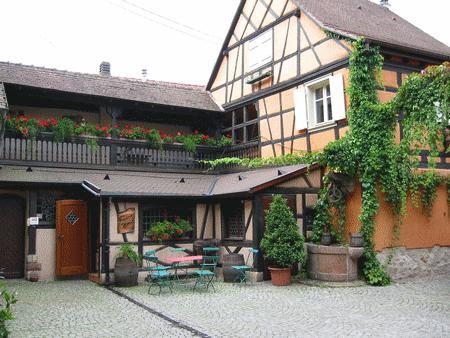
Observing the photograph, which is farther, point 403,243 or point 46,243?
point 46,243

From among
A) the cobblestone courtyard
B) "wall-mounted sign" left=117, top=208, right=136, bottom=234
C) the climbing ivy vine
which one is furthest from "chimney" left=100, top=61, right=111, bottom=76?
the climbing ivy vine

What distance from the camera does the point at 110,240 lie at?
40.5 ft

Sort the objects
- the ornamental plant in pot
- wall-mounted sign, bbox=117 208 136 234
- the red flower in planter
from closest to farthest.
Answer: the ornamental plant in pot → wall-mounted sign, bbox=117 208 136 234 → the red flower in planter

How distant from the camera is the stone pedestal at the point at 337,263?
1113 centimetres

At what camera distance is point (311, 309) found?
27.9 feet

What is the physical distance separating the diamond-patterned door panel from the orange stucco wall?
7.22 meters

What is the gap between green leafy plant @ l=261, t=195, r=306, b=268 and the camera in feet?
36.3

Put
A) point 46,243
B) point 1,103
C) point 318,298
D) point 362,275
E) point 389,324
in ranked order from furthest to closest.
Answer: point 46,243
point 362,275
point 1,103
point 318,298
point 389,324

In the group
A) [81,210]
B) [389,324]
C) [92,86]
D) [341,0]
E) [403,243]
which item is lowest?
[389,324]

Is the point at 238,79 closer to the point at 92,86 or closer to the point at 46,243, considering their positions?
the point at 92,86

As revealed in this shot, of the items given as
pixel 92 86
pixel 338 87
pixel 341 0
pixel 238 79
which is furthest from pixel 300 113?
pixel 92 86

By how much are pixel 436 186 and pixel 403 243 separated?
1.83 m

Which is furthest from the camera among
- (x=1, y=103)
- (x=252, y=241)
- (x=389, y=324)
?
(x=252, y=241)

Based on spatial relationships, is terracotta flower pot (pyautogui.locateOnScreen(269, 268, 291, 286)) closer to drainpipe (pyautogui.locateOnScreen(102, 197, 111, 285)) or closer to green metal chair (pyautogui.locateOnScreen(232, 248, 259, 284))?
green metal chair (pyautogui.locateOnScreen(232, 248, 259, 284))
